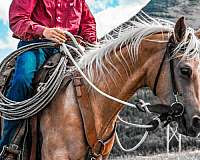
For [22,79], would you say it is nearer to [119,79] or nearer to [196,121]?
[119,79]

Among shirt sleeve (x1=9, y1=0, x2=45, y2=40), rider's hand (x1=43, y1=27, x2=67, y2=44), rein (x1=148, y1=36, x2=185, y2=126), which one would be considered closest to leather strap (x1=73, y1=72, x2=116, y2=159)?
rider's hand (x1=43, y1=27, x2=67, y2=44)

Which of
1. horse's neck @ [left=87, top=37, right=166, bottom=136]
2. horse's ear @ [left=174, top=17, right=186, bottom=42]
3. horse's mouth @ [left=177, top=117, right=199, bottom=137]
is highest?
horse's ear @ [left=174, top=17, right=186, bottom=42]

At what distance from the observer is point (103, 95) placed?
6020 millimetres

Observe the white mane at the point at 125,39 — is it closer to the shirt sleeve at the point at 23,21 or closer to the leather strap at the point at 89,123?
the leather strap at the point at 89,123

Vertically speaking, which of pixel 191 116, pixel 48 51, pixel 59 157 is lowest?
pixel 59 157

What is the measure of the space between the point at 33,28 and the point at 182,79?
1.92 m

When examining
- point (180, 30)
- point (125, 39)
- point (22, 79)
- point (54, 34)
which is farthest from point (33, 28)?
point (180, 30)

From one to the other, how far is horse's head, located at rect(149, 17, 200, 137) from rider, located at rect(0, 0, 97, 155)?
139 centimetres

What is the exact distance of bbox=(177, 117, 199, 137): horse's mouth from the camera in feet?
18.2

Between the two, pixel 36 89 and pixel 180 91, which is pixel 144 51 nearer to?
pixel 180 91

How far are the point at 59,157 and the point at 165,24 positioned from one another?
5.91 ft

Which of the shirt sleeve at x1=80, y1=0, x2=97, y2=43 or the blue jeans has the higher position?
the shirt sleeve at x1=80, y1=0, x2=97, y2=43

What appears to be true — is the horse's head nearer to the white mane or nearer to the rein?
the rein

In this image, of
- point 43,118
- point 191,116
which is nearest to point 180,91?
point 191,116
